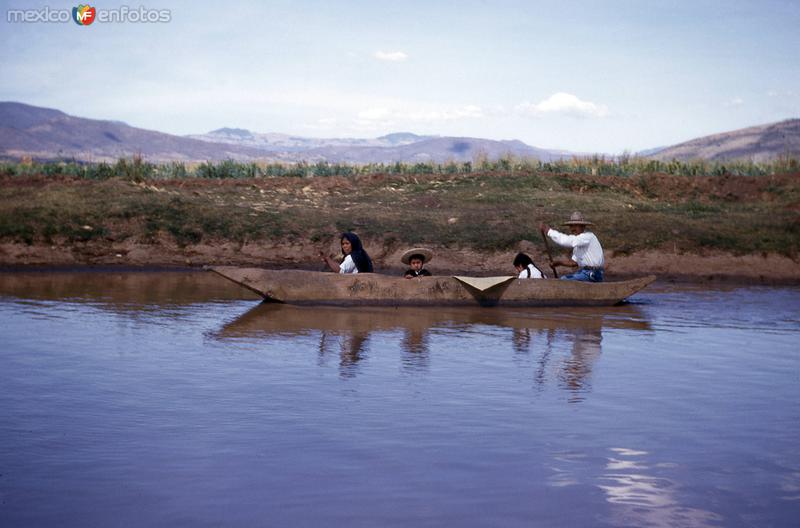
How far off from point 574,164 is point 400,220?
442 inches

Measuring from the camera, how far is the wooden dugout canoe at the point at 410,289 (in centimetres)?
1377

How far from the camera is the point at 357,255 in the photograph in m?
14.2

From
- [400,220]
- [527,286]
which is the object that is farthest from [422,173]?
[527,286]

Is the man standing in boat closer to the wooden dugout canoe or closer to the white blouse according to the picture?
the wooden dugout canoe

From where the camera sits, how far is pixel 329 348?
10.7 meters

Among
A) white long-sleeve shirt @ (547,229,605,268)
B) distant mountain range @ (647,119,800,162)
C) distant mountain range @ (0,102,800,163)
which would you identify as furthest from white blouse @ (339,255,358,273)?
distant mountain range @ (647,119,800,162)

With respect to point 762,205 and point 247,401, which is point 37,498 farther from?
point 762,205

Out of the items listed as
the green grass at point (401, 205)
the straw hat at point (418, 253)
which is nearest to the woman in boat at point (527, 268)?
the straw hat at point (418, 253)

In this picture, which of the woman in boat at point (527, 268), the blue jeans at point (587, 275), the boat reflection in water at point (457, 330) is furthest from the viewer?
the blue jeans at point (587, 275)

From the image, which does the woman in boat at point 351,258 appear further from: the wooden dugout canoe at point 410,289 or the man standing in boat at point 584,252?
the man standing in boat at point 584,252

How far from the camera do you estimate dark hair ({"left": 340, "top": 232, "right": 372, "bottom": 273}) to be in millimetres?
14078

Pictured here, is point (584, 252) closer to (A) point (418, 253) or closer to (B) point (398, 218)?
(A) point (418, 253)

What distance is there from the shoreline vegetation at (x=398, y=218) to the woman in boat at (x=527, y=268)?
14.5 ft

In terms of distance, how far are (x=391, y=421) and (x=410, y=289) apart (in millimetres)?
6674
